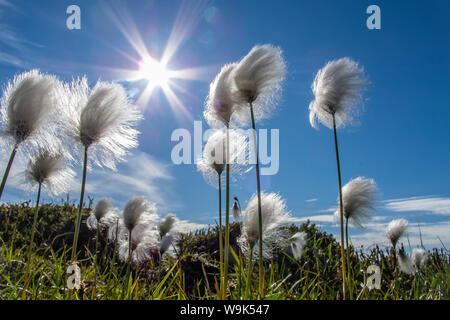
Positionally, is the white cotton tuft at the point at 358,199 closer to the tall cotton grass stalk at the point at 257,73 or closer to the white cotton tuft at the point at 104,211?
the tall cotton grass stalk at the point at 257,73

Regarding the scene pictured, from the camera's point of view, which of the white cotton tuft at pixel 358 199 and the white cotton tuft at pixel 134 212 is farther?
the white cotton tuft at pixel 134 212

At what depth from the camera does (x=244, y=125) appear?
4078 millimetres

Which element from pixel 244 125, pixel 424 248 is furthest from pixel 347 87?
pixel 424 248

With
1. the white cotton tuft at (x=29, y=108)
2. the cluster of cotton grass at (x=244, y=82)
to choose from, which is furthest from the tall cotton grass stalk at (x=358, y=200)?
the white cotton tuft at (x=29, y=108)

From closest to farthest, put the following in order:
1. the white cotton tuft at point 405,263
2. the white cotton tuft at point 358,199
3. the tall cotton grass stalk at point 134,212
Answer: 1. the white cotton tuft at point 358,199
2. the tall cotton grass stalk at point 134,212
3. the white cotton tuft at point 405,263

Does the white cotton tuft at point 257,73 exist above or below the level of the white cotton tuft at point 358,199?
above

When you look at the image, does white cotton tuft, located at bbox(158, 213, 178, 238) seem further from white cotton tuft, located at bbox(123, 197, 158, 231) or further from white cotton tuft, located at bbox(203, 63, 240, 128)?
white cotton tuft, located at bbox(203, 63, 240, 128)

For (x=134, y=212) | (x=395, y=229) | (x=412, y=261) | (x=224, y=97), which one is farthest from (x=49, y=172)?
(x=412, y=261)

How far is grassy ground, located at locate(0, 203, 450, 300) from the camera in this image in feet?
16.3

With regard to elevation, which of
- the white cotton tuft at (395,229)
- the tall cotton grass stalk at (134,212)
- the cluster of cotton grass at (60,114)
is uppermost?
the cluster of cotton grass at (60,114)

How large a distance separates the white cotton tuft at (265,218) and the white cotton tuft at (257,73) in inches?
49.3

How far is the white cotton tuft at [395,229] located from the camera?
5.55m

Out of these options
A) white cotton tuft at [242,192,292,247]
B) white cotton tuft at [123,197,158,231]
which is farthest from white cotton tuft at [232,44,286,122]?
white cotton tuft at [123,197,158,231]
